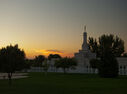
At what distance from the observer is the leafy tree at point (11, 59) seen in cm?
2445

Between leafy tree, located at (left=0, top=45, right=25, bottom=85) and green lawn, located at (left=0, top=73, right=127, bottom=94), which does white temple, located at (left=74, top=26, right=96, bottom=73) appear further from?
leafy tree, located at (left=0, top=45, right=25, bottom=85)

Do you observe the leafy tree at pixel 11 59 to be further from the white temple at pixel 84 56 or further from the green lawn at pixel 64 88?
the white temple at pixel 84 56

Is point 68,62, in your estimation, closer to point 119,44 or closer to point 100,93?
point 119,44

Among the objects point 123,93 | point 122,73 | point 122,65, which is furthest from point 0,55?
point 122,65

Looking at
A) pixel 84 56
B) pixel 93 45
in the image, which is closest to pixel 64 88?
pixel 84 56

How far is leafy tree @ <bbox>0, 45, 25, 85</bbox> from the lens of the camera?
A: 80.2 ft

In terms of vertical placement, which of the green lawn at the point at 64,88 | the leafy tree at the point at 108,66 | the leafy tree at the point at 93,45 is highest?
the leafy tree at the point at 93,45

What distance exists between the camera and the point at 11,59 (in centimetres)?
2445

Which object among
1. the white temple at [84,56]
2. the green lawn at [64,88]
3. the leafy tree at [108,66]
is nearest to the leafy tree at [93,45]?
the white temple at [84,56]

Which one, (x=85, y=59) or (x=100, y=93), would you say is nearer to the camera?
(x=100, y=93)

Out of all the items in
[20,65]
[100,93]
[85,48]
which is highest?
[85,48]

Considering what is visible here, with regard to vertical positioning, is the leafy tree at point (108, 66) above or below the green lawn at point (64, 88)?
above

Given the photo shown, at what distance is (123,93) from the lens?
17.8m

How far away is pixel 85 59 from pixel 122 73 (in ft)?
77.4
